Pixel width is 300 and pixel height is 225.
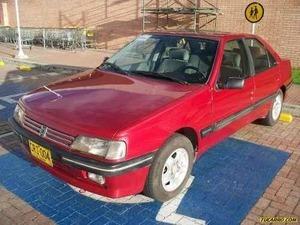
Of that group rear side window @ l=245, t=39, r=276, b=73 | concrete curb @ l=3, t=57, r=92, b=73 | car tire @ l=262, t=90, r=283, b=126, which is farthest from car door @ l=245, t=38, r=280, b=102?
concrete curb @ l=3, t=57, r=92, b=73

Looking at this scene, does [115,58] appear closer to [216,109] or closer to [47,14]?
[216,109]

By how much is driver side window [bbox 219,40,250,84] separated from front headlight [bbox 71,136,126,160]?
175cm

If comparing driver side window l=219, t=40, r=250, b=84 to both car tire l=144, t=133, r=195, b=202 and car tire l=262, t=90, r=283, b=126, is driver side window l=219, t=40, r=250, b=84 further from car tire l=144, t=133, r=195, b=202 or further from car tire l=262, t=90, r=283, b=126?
car tire l=262, t=90, r=283, b=126

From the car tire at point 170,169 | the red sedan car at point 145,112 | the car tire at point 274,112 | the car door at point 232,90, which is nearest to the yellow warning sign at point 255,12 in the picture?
the car tire at point 274,112

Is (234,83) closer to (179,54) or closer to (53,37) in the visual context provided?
(179,54)

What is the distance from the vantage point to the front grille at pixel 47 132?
3205 mm

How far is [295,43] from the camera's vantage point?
1180 cm

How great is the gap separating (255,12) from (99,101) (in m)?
5.73

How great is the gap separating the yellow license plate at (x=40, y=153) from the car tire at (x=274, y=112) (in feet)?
12.9

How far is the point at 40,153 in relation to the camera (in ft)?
11.4

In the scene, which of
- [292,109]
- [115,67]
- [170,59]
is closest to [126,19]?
[292,109]

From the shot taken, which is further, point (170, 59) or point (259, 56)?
point (259, 56)

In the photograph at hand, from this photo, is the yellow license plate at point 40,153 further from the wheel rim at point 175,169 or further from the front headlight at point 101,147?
the wheel rim at point 175,169

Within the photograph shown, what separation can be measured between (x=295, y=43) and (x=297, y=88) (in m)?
3.24
